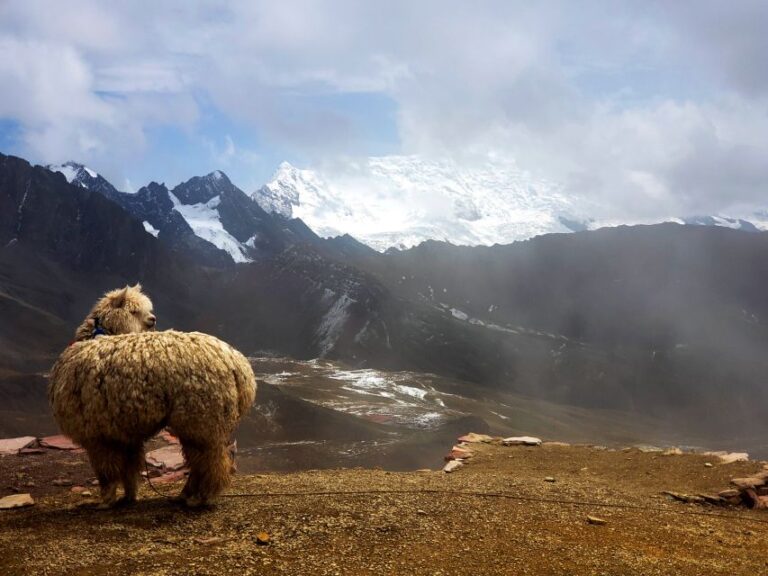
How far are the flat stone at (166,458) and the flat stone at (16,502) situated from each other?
474cm

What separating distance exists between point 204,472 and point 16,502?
13.0 ft

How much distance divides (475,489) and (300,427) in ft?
203

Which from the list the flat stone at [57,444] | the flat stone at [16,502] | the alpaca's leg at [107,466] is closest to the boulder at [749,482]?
the alpaca's leg at [107,466]

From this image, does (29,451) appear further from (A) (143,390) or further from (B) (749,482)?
(B) (749,482)

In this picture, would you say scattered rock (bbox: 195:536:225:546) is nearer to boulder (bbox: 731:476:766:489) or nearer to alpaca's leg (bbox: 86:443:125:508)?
alpaca's leg (bbox: 86:443:125:508)

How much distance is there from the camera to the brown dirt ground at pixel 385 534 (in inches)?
292

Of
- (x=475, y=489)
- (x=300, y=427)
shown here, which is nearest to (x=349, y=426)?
(x=300, y=427)

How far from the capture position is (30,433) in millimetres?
Answer: 51281

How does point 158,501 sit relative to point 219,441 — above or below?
below

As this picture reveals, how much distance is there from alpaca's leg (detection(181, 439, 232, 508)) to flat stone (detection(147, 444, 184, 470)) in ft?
21.1

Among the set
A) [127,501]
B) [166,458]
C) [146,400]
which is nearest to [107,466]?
[127,501]

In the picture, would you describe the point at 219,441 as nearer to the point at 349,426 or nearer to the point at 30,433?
the point at 30,433

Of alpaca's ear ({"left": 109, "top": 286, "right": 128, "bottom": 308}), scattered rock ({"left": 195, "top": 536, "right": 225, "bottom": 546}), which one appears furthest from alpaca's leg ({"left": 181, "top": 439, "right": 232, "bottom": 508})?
alpaca's ear ({"left": 109, "top": 286, "right": 128, "bottom": 308})

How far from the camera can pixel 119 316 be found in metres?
10.4
